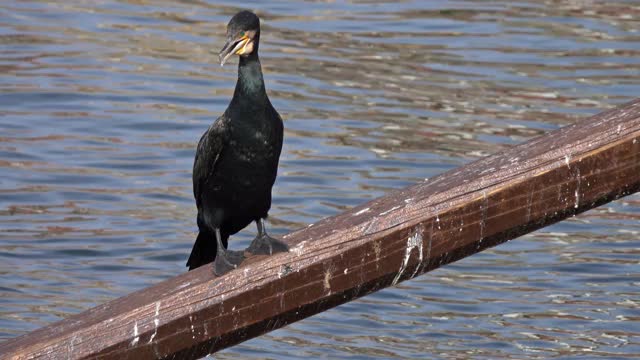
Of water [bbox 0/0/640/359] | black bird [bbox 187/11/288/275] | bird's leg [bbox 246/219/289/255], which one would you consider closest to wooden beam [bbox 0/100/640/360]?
Result: bird's leg [bbox 246/219/289/255]

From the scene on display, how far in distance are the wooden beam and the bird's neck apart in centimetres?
80

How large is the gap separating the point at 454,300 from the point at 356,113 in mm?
3240

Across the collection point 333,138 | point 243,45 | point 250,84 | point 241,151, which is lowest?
point 333,138

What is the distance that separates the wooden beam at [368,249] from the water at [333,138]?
8.29ft

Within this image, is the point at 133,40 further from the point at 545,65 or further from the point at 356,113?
the point at 545,65

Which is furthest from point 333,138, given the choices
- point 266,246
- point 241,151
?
point 266,246

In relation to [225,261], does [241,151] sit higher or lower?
higher

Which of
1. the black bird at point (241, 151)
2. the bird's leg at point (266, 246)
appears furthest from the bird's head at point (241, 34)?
the bird's leg at point (266, 246)

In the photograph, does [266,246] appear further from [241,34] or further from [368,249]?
[241,34]

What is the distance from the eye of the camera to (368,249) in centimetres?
371

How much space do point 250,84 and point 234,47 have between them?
129 millimetres

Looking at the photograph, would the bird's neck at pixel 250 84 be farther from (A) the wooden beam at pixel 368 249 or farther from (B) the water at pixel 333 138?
(B) the water at pixel 333 138

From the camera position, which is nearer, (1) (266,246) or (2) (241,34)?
(1) (266,246)

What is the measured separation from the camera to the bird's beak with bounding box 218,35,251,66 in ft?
14.8
